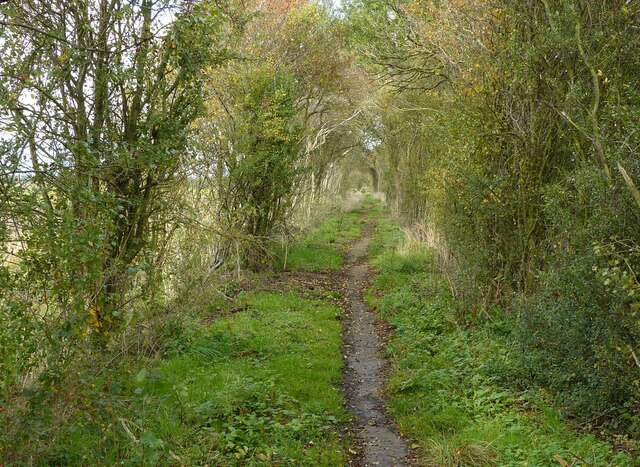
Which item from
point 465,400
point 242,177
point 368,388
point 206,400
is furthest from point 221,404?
point 242,177

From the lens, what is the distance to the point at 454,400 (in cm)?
738

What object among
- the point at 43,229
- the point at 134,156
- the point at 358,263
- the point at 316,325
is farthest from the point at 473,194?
the point at 358,263

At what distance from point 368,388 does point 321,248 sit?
12.5 meters

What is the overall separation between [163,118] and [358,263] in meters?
13.1

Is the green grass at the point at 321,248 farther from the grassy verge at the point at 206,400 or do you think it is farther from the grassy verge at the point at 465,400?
the grassy verge at the point at 465,400

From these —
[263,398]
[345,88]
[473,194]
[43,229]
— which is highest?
[345,88]

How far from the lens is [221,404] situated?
22.0 ft

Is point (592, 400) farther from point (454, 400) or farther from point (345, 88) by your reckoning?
point (345, 88)

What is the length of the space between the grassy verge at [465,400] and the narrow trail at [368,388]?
9.2 inches

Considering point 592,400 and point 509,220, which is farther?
point 509,220

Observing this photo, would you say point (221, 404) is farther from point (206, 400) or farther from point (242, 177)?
point (242, 177)

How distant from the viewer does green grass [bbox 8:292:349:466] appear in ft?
14.1

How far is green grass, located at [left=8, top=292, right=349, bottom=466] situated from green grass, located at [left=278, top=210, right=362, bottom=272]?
6.48 metres

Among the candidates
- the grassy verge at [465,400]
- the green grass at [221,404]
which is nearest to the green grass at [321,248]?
the grassy verge at [465,400]
